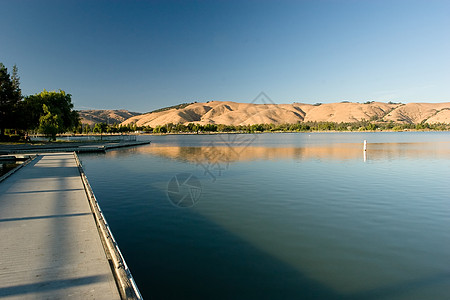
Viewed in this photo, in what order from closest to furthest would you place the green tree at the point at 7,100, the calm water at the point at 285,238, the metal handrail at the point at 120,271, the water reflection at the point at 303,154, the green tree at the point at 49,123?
the metal handrail at the point at 120,271
the calm water at the point at 285,238
the water reflection at the point at 303,154
the green tree at the point at 7,100
the green tree at the point at 49,123

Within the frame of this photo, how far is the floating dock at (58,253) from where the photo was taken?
457 cm

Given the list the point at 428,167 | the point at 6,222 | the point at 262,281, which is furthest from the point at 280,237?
the point at 428,167

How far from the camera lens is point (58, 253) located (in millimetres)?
5910

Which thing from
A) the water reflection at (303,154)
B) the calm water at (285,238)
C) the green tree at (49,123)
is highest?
the green tree at (49,123)

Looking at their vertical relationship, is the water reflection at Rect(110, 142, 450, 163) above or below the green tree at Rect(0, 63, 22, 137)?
below

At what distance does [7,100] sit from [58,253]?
49.7 meters

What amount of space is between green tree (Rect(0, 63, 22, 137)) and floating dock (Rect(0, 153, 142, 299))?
4030cm

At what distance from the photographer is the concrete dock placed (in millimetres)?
4586

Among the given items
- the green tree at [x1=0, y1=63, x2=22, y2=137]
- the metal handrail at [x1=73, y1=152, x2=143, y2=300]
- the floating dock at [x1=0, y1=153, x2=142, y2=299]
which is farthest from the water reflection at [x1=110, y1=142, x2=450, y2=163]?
the metal handrail at [x1=73, y1=152, x2=143, y2=300]

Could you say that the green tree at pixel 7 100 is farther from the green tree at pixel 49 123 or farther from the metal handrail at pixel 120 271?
the metal handrail at pixel 120 271

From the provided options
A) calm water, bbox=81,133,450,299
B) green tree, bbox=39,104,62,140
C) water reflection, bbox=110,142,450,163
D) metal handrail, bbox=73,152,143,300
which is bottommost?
calm water, bbox=81,133,450,299

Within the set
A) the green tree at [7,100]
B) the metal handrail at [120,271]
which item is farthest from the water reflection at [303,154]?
the metal handrail at [120,271]

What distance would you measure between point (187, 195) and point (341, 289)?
969 centimetres

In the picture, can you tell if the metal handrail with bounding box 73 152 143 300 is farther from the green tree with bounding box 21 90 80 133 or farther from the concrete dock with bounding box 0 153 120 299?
the green tree with bounding box 21 90 80 133
